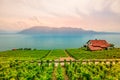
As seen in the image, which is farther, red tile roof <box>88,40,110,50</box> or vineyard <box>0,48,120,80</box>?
red tile roof <box>88,40,110,50</box>

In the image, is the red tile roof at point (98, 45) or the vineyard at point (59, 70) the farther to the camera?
the red tile roof at point (98, 45)

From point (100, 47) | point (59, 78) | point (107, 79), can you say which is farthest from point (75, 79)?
point (100, 47)

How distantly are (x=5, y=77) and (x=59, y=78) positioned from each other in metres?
7.22

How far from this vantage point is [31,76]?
106 ft

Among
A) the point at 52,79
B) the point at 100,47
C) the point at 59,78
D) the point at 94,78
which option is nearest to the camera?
the point at 94,78

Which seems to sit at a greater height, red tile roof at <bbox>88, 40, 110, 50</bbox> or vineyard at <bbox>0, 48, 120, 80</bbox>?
red tile roof at <bbox>88, 40, 110, 50</bbox>

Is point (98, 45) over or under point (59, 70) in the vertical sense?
over

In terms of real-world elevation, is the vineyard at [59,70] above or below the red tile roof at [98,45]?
below

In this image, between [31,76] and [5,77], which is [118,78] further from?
[5,77]

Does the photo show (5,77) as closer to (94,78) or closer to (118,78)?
(94,78)

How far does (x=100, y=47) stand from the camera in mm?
98812

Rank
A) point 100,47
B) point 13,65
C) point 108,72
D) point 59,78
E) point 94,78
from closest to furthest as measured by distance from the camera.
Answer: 1. point 94,78
2. point 59,78
3. point 108,72
4. point 13,65
5. point 100,47

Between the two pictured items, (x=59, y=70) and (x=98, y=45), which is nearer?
(x=59, y=70)

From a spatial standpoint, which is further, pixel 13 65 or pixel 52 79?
pixel 13 65
